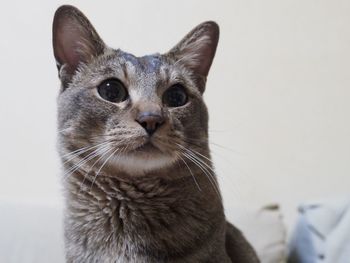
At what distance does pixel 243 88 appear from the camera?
1722 millimetres

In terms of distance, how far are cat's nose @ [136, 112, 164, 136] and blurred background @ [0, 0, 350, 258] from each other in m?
0.85

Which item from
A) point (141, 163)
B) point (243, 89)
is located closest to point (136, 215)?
point (141, 163)

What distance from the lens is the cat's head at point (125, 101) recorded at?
806 millimetres

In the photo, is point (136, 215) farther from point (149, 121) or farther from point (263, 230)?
point (263, 230)

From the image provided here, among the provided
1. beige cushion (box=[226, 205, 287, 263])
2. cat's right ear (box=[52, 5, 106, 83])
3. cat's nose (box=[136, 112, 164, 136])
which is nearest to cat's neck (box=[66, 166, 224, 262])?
cat's nose (box=[136, 112, 164, 136])

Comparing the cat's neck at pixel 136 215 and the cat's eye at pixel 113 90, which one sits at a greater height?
the cat's eye at pixel 113 90

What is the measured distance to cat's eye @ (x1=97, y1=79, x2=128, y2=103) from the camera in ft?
2.85

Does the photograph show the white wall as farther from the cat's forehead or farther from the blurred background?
the cat's forehead

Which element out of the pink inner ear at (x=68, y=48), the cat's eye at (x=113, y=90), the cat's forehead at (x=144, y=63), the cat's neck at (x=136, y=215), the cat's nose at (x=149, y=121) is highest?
the pink inner ear at (x=68, y=48)

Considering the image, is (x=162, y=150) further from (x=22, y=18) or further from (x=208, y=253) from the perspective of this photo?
(x=22, y=18)

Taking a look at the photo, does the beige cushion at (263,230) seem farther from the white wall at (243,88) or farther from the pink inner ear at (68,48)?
the pink inner ear at (68,48)

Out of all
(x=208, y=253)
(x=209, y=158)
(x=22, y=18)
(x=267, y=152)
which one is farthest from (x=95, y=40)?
(x=267, y=152)

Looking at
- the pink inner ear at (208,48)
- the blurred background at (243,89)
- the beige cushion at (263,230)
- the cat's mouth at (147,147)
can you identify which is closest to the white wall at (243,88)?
the blurred background at (243,89)

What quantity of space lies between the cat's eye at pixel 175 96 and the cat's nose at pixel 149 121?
0.36 feet
